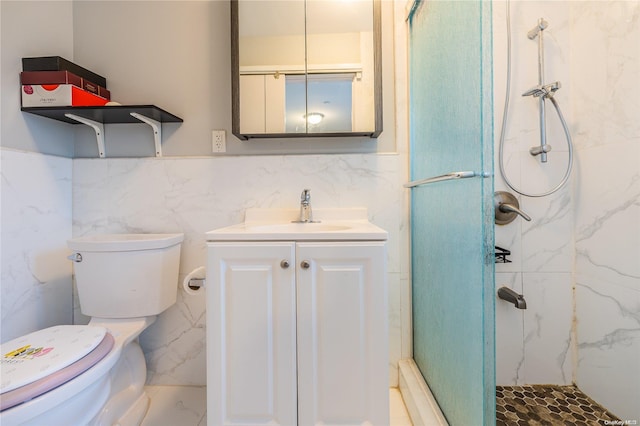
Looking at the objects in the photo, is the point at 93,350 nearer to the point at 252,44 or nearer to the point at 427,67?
the point at 252,44

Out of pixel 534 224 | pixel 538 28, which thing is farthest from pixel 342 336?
pixel 538 28

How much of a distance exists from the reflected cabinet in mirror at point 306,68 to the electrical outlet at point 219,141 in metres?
0.13

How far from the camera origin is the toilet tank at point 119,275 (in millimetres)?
1062

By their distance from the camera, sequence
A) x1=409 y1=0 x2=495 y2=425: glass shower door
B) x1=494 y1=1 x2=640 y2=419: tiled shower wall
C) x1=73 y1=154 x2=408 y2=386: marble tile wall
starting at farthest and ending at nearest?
x1=73 y1=154 x2=408 y2=386: marble tile wall, x1=494 y1=1 x2=640 y2=419: tiled shower wall, x1=409 y1=0 x2=495 y2=425: glass shower door

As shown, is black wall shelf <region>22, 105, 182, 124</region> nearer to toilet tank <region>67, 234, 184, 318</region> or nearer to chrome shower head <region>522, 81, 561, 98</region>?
toilet tank <region>67, 234, 184, 318</region>

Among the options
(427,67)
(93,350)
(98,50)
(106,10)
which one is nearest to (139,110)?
(98,50)

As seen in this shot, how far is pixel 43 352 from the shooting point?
31.0 inches

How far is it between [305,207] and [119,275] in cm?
78

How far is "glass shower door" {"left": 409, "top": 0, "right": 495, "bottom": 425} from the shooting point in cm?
66

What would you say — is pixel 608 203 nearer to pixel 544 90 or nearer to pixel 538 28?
pixel 544 90

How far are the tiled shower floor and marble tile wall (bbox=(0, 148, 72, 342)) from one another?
1.90 meters

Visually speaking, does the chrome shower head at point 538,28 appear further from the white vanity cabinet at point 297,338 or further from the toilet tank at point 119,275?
the toilet tank at point 119,275

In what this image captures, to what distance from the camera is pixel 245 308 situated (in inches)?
32.4

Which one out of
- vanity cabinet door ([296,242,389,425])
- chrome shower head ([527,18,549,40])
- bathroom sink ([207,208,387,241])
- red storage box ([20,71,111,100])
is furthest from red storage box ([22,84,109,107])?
chrome shower head ([527,18,549,40])
